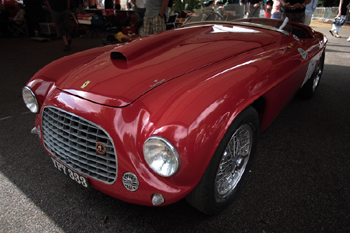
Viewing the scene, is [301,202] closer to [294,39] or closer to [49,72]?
[294,39]

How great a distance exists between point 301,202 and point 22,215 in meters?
1.88

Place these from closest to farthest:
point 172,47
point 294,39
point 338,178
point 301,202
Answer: point 301,202
point 338,178
point 172,47
point 294,39

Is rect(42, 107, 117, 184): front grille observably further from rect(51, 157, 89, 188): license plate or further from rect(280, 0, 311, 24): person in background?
rect(280, 0, 311, 24): person in background

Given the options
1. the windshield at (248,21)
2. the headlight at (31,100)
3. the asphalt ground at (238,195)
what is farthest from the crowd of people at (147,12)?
the headlight at (31,100)

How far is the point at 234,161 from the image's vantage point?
165 centimetres

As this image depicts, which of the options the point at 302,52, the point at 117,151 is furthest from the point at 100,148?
the point at 302,52

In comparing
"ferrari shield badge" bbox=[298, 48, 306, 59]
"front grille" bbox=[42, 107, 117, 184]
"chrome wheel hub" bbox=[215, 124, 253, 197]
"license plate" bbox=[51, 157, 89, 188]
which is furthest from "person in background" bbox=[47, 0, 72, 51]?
"chrome wheel hub" bbox=[215, 124, 253, 197]

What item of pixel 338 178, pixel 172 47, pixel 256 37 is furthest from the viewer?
pixel 256 37

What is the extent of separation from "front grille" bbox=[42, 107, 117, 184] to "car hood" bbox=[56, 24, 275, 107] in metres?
0.17

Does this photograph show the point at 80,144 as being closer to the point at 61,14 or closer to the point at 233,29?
the point at 233,29

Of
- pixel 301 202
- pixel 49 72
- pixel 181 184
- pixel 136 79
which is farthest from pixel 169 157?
pixel 49 72

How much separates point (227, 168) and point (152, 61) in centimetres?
95

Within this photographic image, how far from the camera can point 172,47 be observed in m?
2.07

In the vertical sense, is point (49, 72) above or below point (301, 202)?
above
